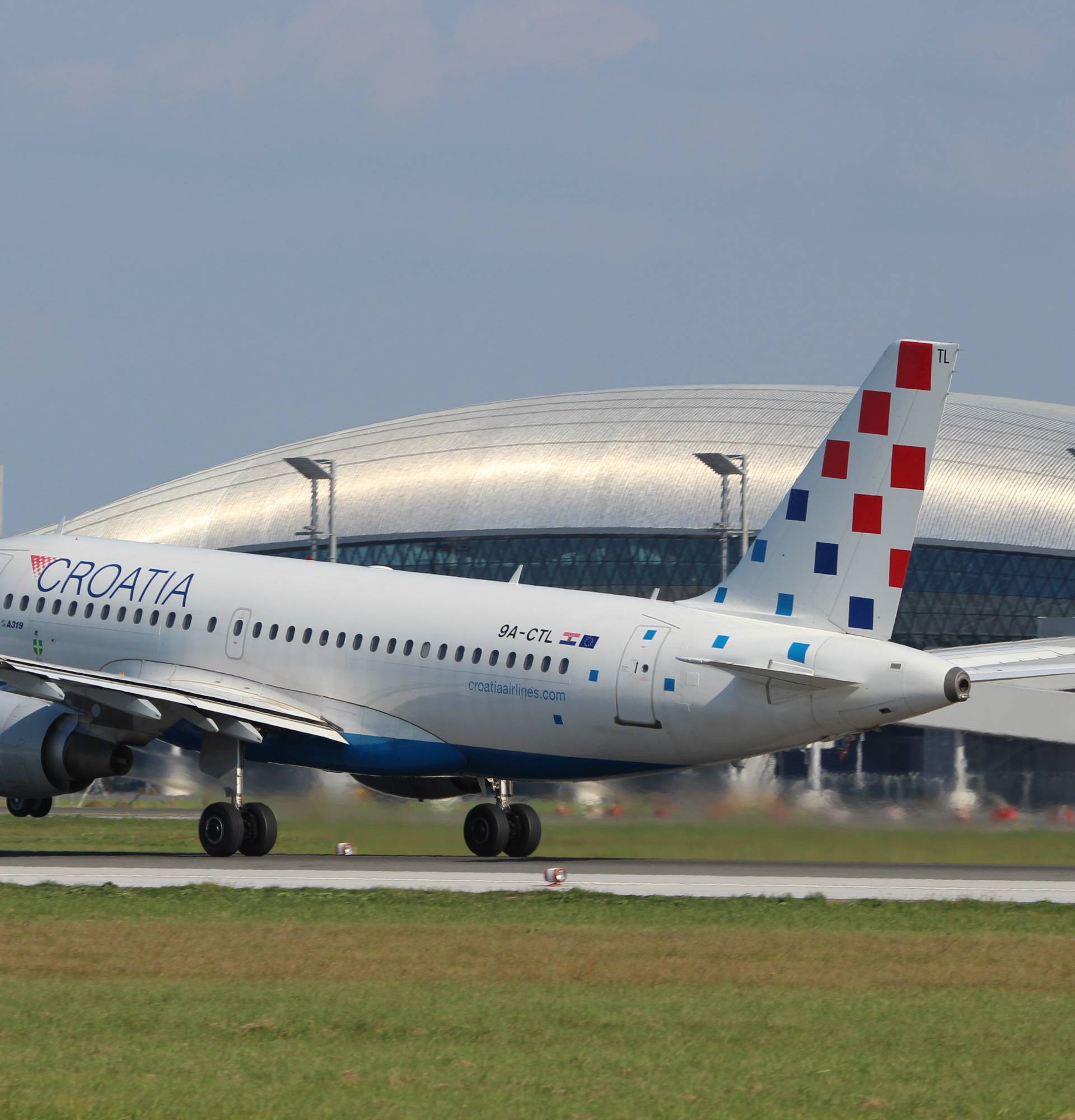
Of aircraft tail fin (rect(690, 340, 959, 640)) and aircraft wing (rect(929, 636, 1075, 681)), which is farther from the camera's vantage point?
aircraft wing (rect(929, 636, 1075, 681))

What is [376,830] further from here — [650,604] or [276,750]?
[650,604]

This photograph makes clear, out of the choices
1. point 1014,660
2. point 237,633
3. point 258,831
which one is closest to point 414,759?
point 258,831

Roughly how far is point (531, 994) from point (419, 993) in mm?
1025

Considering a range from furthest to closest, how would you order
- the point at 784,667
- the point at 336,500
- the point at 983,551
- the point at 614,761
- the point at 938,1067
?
the point at 336,500 < the point at 983,551 < the point at 614,761 < the point at 784,667 < the point at 938,1067

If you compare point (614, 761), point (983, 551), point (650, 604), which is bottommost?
point (614, 761)

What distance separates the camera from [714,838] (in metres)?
36.5

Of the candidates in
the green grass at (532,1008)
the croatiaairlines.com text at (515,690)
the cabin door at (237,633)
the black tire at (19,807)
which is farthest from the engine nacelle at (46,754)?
the green grass at (532,1008)

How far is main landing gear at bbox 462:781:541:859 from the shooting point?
35.2 m

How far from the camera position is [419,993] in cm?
1792

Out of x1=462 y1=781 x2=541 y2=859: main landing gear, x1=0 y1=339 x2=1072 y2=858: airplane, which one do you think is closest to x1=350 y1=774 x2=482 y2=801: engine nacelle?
x1=0 y1=339 x2=1072 y2=858: airplane

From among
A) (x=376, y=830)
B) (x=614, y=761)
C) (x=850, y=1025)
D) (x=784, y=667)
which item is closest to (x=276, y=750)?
(x=376, y=830)

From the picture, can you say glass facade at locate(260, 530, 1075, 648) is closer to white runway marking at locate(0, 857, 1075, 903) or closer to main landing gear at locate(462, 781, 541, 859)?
main landing gear at locate(462, 781, 541, 859)

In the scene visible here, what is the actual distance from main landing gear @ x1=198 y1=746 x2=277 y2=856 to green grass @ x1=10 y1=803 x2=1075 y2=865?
2821 millimetres

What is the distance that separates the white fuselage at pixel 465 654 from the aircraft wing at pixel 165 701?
26.4 inches
